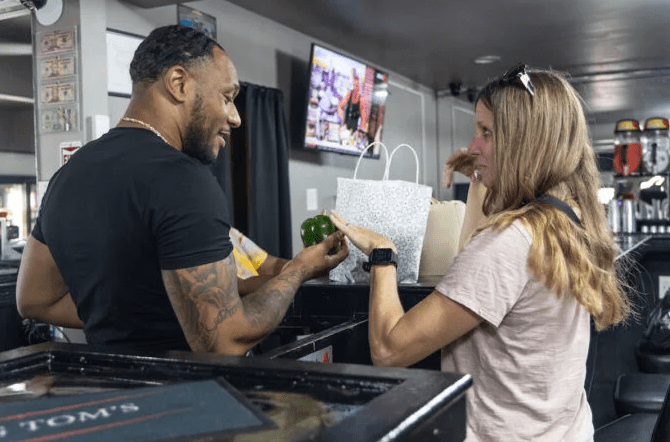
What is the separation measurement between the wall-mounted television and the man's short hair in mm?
3918

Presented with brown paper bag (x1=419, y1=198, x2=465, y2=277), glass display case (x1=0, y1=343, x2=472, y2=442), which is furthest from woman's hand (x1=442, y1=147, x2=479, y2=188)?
glass display case (x1=0, y1=343, x2=472, y2=442)

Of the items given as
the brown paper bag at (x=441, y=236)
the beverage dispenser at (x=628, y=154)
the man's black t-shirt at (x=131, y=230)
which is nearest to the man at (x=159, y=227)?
the man's black t-shirt at (x=131, y=230)

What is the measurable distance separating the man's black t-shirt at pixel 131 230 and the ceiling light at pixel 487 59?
5.92 meters

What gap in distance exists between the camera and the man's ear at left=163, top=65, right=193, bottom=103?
1373 mm

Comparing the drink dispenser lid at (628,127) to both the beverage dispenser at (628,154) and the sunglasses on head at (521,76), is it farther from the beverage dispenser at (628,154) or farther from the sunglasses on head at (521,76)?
the sunglasses on head at (521,76)

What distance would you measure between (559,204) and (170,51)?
794mm

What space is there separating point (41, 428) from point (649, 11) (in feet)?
18.4

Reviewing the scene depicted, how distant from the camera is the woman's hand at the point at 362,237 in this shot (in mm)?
1539

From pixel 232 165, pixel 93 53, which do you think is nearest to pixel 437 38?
pixel 232 165

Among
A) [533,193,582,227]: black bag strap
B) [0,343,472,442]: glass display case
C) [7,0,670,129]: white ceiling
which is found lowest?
[0,343,472,442]: glass display case

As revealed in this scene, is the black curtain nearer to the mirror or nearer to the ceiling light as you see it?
the mirror

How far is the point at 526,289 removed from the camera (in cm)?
128

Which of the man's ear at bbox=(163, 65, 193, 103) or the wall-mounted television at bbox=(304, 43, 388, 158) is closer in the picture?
the man's ear at bbox=(163, 65, 193, 103)

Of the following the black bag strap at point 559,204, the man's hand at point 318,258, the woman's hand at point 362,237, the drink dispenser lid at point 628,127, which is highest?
the drink dispenser lid at point 628,127
